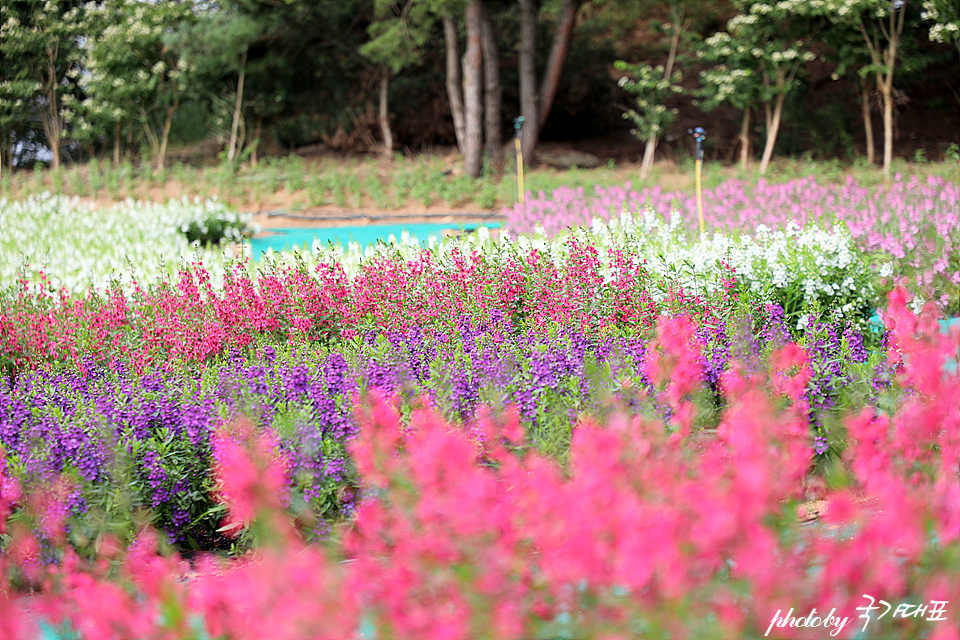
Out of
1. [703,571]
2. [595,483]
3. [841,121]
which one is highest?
[841,121]

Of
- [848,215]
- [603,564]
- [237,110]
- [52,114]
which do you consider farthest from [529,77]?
[603,564]

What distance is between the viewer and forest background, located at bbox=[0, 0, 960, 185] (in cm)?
1519

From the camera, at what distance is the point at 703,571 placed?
1.38 metres

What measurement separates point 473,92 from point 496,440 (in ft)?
45.1

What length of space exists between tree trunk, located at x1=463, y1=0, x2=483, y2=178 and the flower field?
914cm

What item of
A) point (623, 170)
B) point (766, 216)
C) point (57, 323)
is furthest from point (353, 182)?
point (57, 323)

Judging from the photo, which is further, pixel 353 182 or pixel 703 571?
pixel 353 182

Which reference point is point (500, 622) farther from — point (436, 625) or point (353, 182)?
point (353, 182)

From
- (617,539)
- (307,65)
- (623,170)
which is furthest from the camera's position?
(307,65)

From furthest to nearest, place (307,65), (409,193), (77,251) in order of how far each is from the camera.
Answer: (307,65) < (409,193) < (77,251)

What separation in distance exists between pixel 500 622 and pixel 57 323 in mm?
4647

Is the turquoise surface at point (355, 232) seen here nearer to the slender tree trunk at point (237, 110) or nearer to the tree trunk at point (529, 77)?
the tree trunk at point (529, 77)

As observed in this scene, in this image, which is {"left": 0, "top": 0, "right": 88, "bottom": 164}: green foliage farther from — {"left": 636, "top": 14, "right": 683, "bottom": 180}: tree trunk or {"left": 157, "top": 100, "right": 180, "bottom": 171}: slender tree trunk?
{"left": 636, "top": 14, "right": 683, "bottom": 180}: tree trunk

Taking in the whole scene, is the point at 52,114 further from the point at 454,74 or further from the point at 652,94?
the point at 652,94
